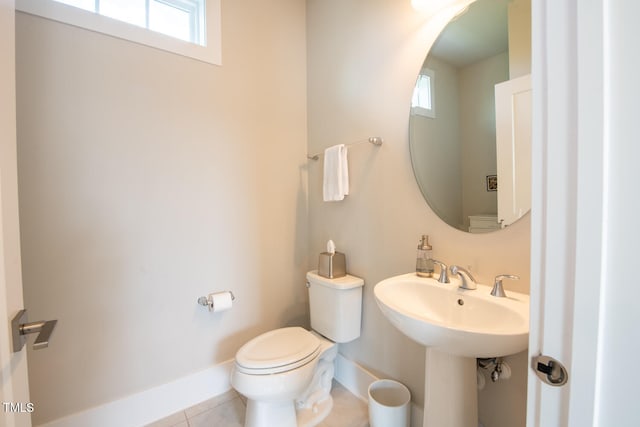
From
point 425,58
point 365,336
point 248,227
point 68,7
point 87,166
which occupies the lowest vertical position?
point 365,336

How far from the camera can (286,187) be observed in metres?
1.89

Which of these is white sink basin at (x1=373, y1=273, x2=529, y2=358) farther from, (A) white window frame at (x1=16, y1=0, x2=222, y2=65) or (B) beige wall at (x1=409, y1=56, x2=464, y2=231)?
(A) white window frame at (x1=16, y1=0, x2=222, y2=65)

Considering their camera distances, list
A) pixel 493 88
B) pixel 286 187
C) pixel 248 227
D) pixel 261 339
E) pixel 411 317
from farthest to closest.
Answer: pixel 286 187
pixel 248 227
pixel 261 339
pixel 493 88
pixel 411 317

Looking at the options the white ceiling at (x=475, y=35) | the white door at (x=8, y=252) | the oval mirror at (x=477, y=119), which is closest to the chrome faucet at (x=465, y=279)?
the oval mirror at (x=477, y=119)

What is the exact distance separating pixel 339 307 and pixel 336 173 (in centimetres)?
80

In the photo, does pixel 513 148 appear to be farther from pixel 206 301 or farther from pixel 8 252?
pixel 206 301

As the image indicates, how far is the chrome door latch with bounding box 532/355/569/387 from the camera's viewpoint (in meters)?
0.37

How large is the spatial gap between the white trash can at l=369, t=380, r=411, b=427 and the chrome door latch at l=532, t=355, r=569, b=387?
102 cm

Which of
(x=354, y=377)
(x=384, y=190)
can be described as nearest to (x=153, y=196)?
(x=384, y=190)

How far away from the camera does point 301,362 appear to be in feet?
4.11

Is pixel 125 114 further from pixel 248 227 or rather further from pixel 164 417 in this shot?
pixel 164 417

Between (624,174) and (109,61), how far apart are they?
6.22 ft

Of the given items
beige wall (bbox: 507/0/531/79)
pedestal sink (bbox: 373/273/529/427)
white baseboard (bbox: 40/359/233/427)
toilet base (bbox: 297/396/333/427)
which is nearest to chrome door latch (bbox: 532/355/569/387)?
pedestal sink (bbox: 373/273/529/427)

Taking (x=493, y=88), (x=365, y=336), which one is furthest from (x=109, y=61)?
(x=365, y=336)
